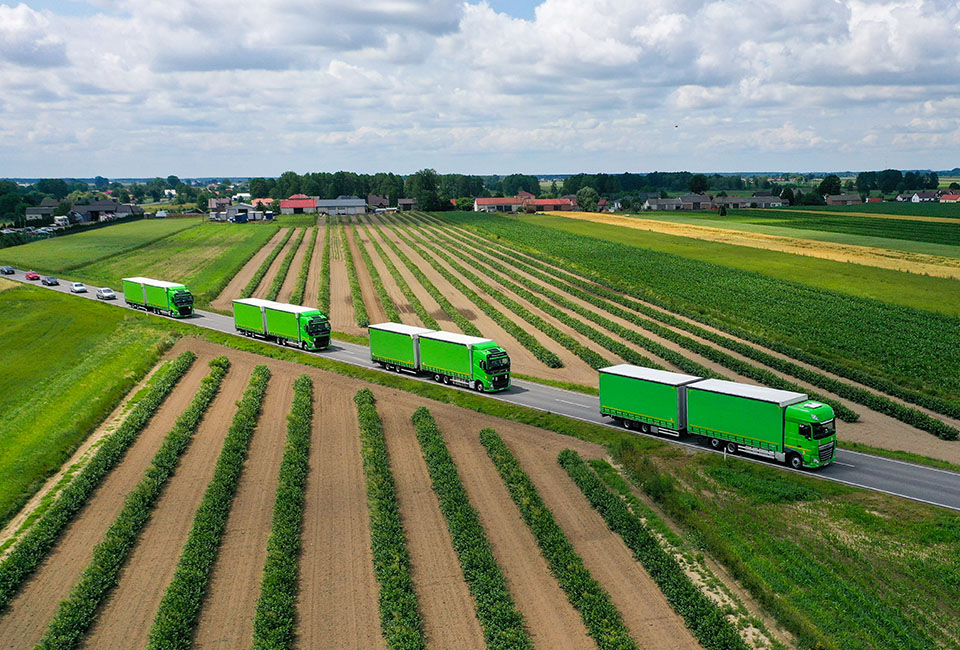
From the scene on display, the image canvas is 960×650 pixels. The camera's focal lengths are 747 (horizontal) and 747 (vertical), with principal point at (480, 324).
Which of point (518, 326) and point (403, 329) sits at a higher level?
point (403, 329)

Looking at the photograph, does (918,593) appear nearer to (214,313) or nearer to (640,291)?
(640,291)

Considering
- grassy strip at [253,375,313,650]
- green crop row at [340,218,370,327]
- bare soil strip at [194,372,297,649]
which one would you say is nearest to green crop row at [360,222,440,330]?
green crop row at [340,218,370,327]

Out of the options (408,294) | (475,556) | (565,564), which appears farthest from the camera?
(408,294)

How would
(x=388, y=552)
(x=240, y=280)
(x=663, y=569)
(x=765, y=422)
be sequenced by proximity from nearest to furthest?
(x=663, y=569)
(x=388, y=552)
(x=765, y=422)
(x=240, y=280)

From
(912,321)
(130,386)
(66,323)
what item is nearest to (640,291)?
(912,321)

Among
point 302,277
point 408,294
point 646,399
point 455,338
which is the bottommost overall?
point 646,399

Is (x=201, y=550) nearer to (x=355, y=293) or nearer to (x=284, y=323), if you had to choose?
(x=284, y=323)

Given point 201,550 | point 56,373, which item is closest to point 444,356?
point 201,550
